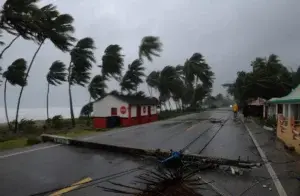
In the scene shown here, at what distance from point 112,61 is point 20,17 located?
17766 mm

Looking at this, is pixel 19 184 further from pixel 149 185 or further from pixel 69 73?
pixel 69 73

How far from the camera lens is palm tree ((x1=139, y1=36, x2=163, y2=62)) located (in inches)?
1642

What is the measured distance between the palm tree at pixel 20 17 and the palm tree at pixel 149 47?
21.8 meters

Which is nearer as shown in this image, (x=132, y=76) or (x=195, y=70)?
(x=132, y=76)

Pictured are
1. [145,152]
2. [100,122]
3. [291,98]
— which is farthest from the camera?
[100,122]

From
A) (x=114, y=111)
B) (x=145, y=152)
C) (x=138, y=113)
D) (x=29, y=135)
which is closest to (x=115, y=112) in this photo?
(x=114, y=111)

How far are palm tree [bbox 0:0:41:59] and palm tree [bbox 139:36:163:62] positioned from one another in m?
21.8

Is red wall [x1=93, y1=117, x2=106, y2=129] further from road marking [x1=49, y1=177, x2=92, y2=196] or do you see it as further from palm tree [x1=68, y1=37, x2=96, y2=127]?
road marking [x1=49, y1=177, x2=92, y2=196]

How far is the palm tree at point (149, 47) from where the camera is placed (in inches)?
1642

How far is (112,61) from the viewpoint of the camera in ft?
119

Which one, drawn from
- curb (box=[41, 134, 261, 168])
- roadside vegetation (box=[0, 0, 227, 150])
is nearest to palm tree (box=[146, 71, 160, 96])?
roadside vegetation (box=[0, 0, 227, 150])

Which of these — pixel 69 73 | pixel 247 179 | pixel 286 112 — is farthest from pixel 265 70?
pixel 247 179

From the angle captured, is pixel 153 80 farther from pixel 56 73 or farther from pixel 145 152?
pixel 145 152

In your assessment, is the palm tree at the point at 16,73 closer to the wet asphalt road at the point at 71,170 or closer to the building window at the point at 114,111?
the building window at the point at 114,111
